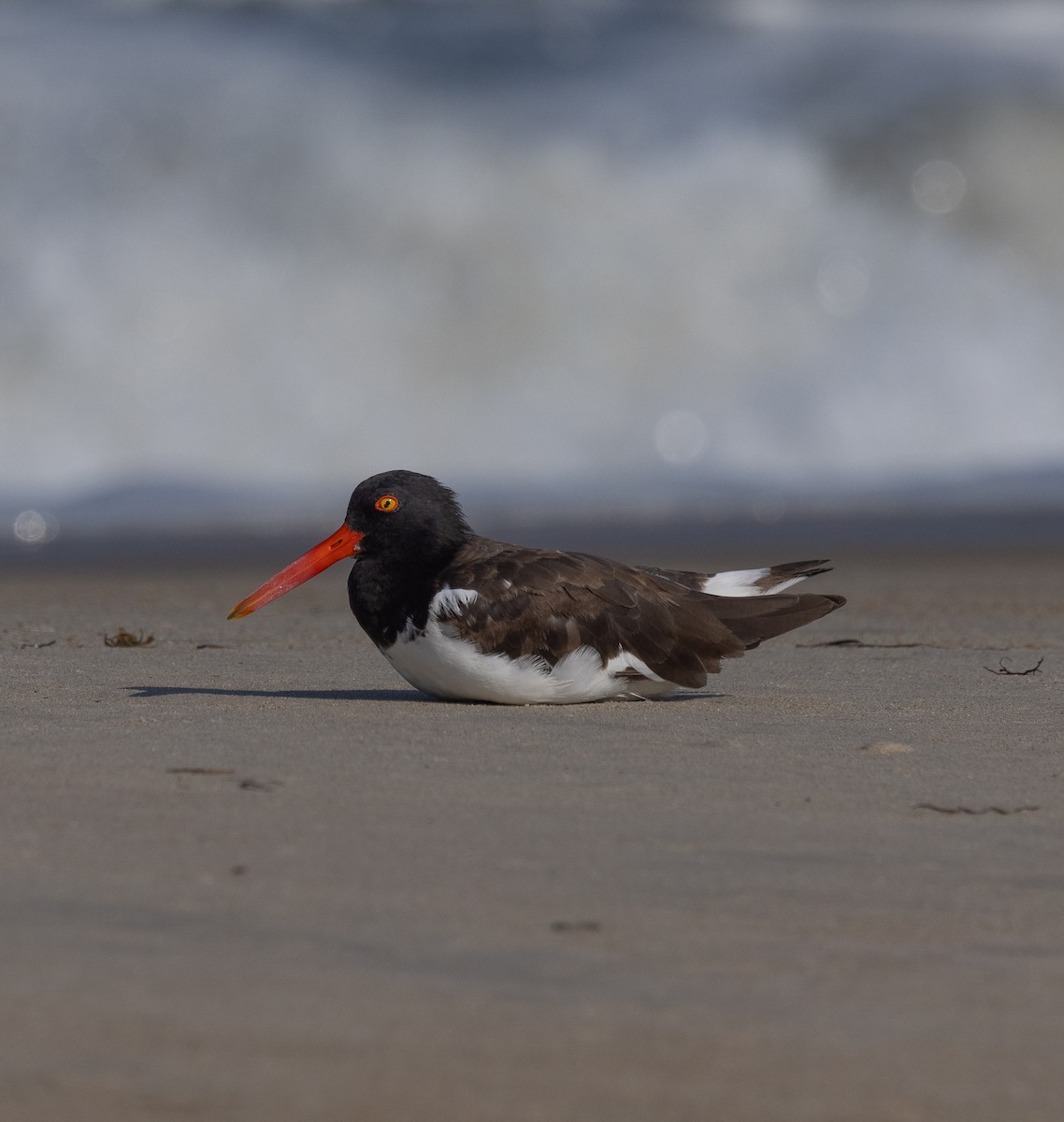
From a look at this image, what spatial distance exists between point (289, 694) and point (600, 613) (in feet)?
4.21

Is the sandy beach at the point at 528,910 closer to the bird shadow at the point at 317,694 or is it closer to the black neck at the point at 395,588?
the bird shadow at the point at 317,694

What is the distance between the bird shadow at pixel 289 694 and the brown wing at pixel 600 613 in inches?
23.9

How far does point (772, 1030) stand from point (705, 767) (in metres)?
2.17

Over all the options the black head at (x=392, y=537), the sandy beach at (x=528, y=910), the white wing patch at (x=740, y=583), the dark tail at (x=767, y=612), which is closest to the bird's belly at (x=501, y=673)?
the sandy beach at (x=528, y=910)

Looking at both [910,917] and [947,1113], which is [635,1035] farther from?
[910,917]

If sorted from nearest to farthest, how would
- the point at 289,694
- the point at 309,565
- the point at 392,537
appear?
the point at 392,537
the point at 289,694
the point at 309,565

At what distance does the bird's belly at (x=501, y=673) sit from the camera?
19.9 feet

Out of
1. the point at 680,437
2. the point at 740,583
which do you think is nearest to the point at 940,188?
the point at 680,437

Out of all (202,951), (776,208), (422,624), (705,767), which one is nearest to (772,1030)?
(202,951)

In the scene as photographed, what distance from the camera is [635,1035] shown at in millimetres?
2799

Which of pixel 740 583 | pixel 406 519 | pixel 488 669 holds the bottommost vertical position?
pixel 488 669

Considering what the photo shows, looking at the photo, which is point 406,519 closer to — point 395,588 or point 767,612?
point 395,588

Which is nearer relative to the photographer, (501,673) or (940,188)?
(501,673)

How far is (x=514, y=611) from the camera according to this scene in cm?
609
